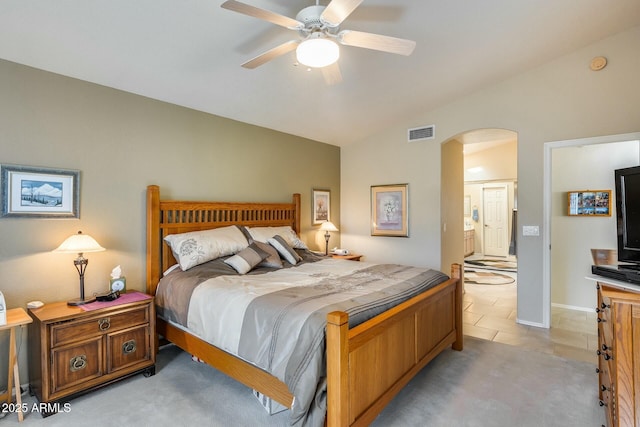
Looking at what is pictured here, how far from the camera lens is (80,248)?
2.57 metres

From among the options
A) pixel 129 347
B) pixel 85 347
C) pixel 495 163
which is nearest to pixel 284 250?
pixel 129 347

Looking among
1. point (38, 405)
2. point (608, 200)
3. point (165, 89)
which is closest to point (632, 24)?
point (608, 200)

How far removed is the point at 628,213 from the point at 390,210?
2.95m

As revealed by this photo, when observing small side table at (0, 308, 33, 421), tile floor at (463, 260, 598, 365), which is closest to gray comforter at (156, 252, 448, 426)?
small side table at (0, 308, 33, 421)

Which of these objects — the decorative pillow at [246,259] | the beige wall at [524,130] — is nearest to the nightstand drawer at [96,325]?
the decorative pillow at [246,259]

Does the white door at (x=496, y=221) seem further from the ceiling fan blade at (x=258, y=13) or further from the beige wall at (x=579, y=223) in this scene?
the ceiling fan blade at (x=258, y=13)

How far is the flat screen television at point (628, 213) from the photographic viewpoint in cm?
238

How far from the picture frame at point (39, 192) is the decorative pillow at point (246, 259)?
4.56ft

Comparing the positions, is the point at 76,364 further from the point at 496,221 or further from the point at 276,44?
the point at 496,221

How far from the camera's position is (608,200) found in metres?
4.32

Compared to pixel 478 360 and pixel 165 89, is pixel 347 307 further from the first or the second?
pixel 165 89

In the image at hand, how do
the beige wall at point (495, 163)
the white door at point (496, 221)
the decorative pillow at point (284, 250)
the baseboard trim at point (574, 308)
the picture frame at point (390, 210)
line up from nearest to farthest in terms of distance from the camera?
the decorative pillow at point (284, 250) → the baseboard trim at point (574, 308) → the picture frame at point (390, 210) → the beige wall at point (495, 163) → the white door at point (496, 221)

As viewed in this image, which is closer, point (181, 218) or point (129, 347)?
point (129, 347)

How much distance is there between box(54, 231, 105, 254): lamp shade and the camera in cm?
254
